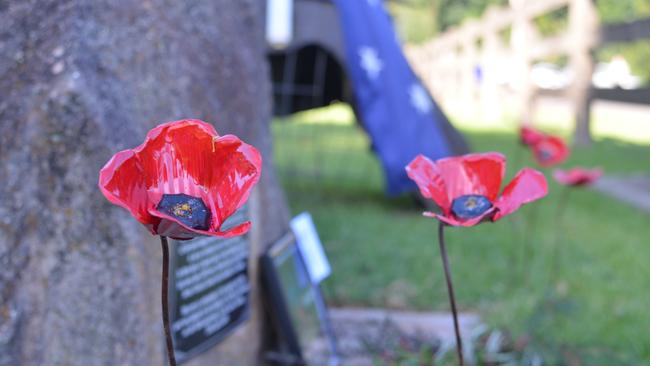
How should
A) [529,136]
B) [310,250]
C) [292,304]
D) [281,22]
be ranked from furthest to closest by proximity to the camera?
1. [281,22]
2. [529,136]
3. [310,250]
4. [292,304]

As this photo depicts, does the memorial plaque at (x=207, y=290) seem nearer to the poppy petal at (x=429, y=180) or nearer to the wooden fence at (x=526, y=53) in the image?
the poppy petal at (x=429, y=180)

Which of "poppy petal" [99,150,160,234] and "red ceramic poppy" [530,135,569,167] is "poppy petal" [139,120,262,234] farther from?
"red ceramic poppy" [530,135,569,167]

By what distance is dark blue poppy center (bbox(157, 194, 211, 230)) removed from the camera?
832 millimetres

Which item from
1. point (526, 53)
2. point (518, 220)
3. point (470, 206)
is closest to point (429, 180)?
point (470, 206)

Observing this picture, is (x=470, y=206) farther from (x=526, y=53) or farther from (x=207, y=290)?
(x=526, y=53)

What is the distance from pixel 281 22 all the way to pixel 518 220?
5.81ft

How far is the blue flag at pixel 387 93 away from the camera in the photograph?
3.70 m

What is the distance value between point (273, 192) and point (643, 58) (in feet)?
53.9

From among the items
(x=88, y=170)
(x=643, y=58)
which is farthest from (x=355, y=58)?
(x=643, y=58)

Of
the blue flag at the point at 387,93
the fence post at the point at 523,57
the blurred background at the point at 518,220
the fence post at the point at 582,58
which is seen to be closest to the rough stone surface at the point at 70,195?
the blurred background at the point at 518,220

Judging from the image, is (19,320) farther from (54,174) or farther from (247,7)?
(247,7)

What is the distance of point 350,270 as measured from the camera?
337 centimetres

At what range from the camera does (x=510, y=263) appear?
11.5 ft

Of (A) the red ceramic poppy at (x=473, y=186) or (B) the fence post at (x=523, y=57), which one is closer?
(A) the red ceramic poppy at (x=473, y=186)
